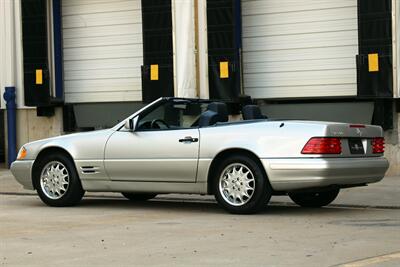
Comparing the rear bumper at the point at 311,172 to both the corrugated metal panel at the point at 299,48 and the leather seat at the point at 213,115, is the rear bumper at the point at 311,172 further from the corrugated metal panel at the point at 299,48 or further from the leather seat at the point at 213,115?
the corrugated metal panel at the point at 299,48

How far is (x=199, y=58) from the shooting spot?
53.3ft

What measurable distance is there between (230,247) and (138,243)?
95cm

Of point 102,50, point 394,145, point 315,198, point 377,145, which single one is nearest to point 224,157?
point 315,198

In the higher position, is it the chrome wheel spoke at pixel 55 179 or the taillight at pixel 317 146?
the taillight at pixel 317 146

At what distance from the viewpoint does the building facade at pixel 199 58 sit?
14.8 meters

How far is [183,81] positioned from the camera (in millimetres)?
16203

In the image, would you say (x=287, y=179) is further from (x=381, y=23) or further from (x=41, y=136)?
(x=41, y=136)

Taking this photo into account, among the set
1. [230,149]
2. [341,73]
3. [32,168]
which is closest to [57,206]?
[32,168]

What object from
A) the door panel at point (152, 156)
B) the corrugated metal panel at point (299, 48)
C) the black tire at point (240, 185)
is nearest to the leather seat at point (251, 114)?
the door panel at point (152, 156)

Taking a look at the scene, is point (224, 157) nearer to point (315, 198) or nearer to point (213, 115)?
point (213, 115)

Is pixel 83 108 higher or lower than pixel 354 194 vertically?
higher

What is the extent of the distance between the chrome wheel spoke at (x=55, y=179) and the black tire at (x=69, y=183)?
0.03m

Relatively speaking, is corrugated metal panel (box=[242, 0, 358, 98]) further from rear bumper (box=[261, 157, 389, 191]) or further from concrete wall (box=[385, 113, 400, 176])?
rear bumper (box=[261, 157, 389, 191])

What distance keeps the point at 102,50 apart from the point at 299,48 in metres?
4.99
